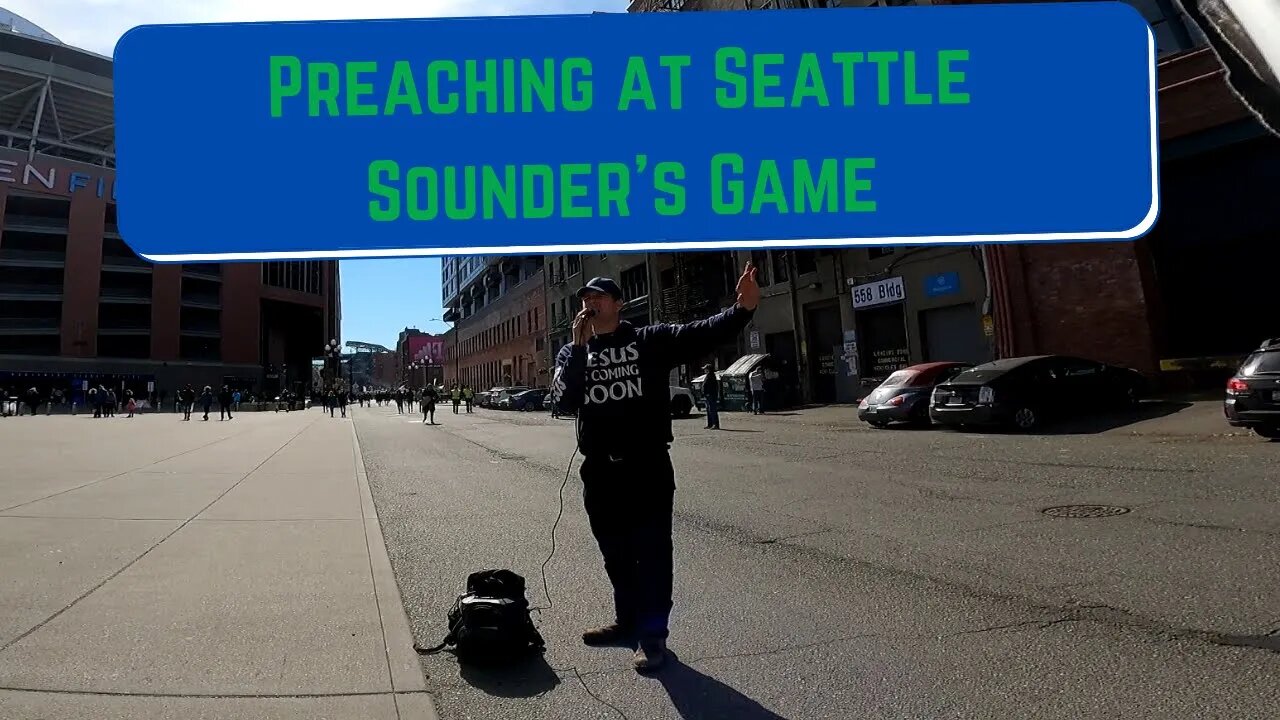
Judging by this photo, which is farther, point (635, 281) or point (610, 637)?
point (635, 281)

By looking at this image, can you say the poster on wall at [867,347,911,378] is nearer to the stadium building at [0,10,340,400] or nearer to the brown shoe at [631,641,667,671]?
the brown shoe at [631,641,667,671]

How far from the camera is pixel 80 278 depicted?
60125 millimetres

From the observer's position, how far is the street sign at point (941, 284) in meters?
22.5

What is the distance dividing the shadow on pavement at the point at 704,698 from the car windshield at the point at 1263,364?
10.7 metres

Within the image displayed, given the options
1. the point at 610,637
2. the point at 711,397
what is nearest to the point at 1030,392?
the point at 711,397

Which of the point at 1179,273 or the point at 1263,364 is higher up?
the point at 1179,273

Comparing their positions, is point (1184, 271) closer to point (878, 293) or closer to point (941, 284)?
point (941, 284)

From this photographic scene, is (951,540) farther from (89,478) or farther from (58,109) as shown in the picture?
(58,109)

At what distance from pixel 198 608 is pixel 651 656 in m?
2.72

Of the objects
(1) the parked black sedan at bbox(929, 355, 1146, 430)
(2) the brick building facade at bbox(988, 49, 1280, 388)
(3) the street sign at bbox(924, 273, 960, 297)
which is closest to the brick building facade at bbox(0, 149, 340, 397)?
(3) the street sign at bbox(924, 273, 960, 297)

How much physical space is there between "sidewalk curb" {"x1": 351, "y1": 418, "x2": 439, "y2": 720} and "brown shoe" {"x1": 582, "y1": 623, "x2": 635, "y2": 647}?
0.81 meters

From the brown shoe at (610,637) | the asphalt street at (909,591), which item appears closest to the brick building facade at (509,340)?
the asphalt street at (909,591)

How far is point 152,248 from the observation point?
10.5 ft

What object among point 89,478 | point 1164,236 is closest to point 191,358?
point 89,478
